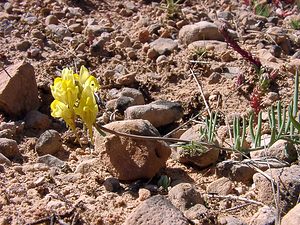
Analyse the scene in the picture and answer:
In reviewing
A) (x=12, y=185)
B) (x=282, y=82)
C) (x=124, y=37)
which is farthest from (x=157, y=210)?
(x=124, y=37)

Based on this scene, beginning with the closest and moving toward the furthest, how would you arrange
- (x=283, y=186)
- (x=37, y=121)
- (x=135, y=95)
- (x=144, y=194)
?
(x=283, y=186) → (x=144, y=194) → (x=37, y=121) → (x=135, y=95)

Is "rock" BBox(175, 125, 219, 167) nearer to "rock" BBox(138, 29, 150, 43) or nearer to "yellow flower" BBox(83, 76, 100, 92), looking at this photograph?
"yellow flower" BBox(83, 76, 100, 92)

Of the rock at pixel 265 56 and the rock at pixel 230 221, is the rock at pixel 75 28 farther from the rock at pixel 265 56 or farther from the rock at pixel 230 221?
the rock at pixel 230 221

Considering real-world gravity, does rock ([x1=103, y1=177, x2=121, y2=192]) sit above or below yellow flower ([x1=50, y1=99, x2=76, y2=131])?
below

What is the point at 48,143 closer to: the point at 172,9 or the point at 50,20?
the point at 50,20

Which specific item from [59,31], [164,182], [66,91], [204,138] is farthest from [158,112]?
[59,31]

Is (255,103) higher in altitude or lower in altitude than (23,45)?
lower

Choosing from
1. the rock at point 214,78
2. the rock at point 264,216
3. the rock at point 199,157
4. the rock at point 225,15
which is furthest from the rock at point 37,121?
the rock at point 225,15

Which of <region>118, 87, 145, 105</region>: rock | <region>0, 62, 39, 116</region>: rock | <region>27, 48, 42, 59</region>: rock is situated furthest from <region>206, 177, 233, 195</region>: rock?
<region>27, 48, 42, 59</region>: rock
